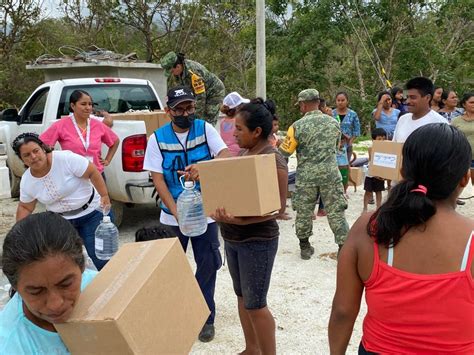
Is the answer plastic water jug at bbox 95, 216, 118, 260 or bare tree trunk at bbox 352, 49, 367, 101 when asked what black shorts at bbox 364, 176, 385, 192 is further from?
bare tree trunk at bbox 352, 49, 367, 101

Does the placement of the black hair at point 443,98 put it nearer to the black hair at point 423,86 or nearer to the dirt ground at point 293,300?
the dirt ground at point 293,300

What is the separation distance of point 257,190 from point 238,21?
18486mm

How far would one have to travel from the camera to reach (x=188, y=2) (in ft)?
61.1

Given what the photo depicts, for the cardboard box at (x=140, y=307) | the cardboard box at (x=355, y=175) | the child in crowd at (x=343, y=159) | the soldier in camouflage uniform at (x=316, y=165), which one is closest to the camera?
the cardboard box at (x=140, y=307)

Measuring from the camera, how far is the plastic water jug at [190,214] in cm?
336

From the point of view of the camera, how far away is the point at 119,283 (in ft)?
4.85

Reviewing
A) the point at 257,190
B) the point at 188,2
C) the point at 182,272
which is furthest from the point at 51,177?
the point at 188,2

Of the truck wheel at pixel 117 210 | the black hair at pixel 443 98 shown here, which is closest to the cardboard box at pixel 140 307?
the truck wheel at pixel 117 210

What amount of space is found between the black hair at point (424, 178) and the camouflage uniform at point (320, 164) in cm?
350

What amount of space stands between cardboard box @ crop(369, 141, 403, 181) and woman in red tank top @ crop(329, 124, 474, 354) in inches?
141

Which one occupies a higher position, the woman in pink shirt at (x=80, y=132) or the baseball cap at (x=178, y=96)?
the baseball cap at (x=178, y=96)

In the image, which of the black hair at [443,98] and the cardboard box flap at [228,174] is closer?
the cardboard box flap at [228,174]

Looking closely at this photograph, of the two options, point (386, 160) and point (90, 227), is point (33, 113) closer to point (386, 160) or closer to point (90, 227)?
point (90, 227)

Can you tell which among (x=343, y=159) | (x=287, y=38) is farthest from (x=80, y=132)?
(x=287, y=38)
